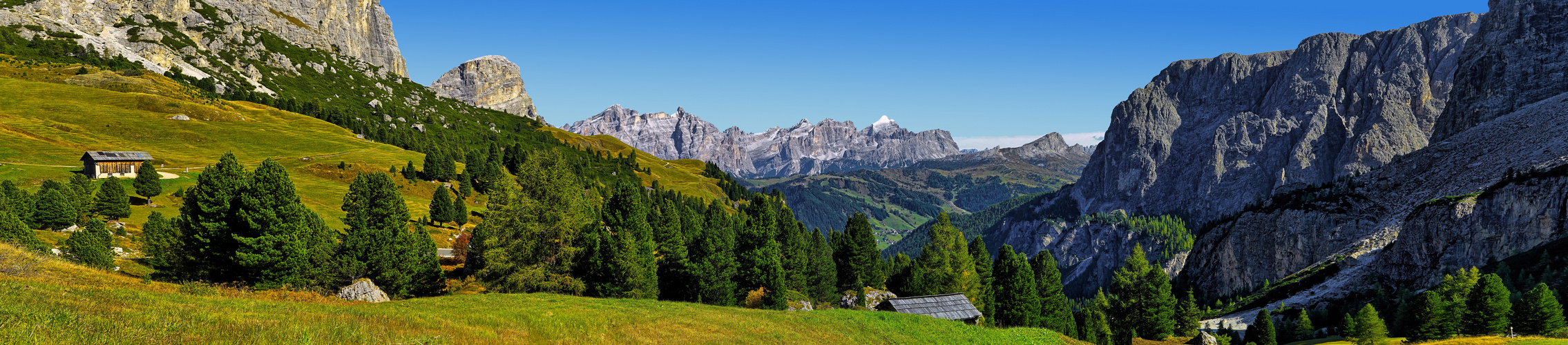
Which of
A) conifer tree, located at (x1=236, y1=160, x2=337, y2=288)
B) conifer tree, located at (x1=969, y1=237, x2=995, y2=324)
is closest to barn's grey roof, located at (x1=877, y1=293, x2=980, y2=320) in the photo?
conifer tree, located at (x1=969, y1=237, x2=995, y2=324)

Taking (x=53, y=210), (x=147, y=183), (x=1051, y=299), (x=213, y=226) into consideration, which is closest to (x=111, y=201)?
(x=53, y=210)

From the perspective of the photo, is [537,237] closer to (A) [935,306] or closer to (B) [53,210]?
(A) [935,306]

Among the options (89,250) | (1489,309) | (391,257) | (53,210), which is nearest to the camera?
(89,250)

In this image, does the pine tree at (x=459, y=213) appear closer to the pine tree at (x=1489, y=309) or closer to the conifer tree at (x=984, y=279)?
the conifer tree at (x=984, y=279)

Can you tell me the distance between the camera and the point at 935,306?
57.9 m

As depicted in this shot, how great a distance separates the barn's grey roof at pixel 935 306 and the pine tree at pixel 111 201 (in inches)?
Result: 3145

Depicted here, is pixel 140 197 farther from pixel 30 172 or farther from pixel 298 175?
pixel 298 175

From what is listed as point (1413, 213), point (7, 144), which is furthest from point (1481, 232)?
point (7, 144)

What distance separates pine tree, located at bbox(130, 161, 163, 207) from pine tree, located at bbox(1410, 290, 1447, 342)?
145737 mm

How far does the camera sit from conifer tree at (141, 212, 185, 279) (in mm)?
47188

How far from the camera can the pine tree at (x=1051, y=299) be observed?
81312 millimetres

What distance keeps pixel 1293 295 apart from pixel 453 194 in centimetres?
16637

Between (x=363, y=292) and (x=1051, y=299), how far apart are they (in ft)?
237

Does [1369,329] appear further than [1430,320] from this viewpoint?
No
